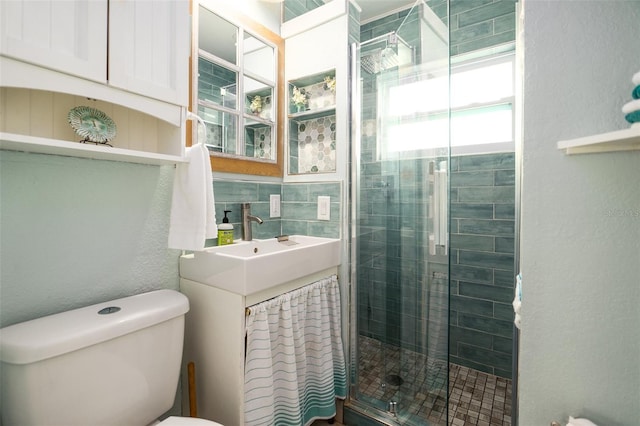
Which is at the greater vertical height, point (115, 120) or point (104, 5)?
point (104, 5)

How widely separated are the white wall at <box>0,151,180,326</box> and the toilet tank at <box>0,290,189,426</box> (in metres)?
0.10

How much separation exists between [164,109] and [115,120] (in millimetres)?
242

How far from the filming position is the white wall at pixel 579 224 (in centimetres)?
71

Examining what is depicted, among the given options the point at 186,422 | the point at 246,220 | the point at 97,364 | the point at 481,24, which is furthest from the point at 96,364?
the point at 481,24

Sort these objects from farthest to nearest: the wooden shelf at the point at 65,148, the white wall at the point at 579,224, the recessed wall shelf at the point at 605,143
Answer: the wooden shelf at the point at 65,148
the white wall at the point at 579,224
the recessed wall shelf at the point at 605,143

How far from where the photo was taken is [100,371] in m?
0.94

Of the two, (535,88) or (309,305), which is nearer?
(535,88)

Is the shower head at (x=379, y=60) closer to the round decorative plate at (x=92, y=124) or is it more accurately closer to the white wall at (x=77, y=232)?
the white wall at (x=77, y=232)

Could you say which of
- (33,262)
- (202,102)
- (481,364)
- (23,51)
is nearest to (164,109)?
(23,51)

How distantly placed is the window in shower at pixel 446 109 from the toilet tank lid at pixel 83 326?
1295mm

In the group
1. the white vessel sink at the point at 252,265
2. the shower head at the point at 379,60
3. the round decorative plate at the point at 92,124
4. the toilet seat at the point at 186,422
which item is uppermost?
the shower head at the point at 379,60

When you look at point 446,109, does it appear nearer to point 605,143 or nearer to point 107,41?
point 605,143

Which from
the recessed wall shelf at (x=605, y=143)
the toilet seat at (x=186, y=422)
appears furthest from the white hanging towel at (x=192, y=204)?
the recessed wall shelf at (x=605, y=143)

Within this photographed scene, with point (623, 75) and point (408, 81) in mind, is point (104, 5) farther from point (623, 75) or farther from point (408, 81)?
point (623, 75)
